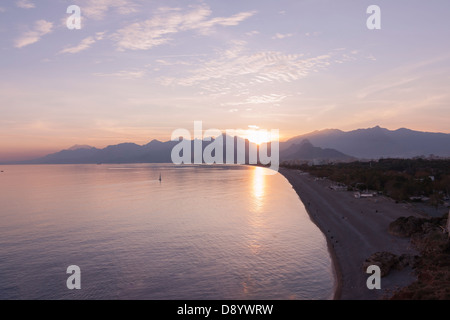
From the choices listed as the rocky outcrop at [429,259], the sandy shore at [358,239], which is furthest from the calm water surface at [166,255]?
the rocky outcrop at [429,259]

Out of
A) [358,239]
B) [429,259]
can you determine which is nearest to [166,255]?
[358,239]

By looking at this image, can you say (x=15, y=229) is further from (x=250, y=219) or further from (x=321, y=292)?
(x=321, y=292)

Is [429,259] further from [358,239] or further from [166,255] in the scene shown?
[166,255]

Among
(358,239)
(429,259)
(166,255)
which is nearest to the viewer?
(429,259)

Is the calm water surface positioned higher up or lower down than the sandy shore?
lower down

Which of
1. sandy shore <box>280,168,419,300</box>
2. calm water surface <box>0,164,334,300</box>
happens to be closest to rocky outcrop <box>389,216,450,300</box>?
sandy shore <box>280,168,419,300</box>

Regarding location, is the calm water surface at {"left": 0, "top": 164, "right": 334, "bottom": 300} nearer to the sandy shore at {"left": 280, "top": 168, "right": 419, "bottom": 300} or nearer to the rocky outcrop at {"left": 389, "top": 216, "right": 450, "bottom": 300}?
the sandy shore at {"left": 280, "top": 168, "right": 419, "bottom": 300}
